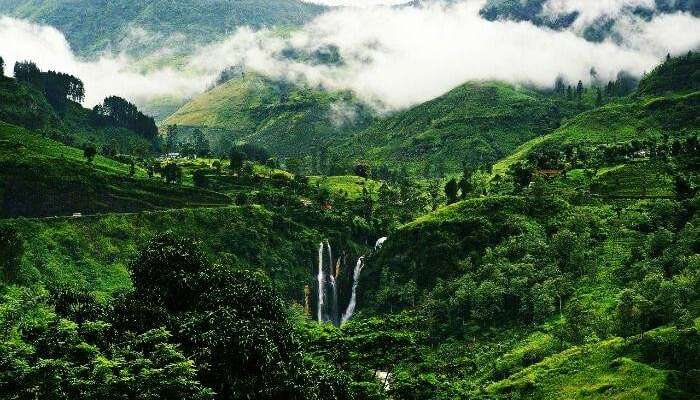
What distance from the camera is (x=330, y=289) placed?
190m

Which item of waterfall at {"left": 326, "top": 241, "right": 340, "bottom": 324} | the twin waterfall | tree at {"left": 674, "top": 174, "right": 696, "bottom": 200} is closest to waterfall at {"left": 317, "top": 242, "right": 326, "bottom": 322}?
the twin waterfall

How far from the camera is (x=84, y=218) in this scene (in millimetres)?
157125

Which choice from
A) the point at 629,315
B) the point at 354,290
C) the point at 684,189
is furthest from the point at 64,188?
the point at 684,189

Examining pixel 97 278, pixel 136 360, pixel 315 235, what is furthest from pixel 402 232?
pixel 136 360

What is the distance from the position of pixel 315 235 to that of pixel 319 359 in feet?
407

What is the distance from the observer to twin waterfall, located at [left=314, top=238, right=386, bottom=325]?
184 meters

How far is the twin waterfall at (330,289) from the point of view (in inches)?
7234

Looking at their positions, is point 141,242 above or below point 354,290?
above

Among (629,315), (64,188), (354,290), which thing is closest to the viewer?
(629,315)

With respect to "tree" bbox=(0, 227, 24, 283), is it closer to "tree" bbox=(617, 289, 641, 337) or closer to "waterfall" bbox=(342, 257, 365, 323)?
"waterfall" bbox=(342, 257, 365, 323)

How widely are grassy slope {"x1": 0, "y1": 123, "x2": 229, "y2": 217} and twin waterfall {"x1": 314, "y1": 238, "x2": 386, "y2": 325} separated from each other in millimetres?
42784

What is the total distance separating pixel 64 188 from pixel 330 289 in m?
79.5

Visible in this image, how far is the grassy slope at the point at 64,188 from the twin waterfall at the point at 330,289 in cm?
4278

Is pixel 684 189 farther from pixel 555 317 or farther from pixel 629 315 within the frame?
pixel 629 315
